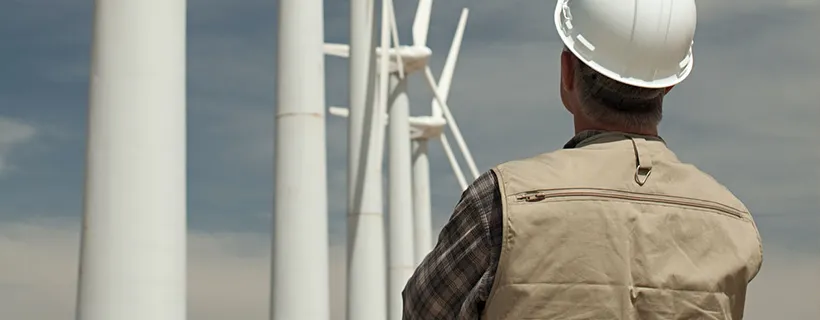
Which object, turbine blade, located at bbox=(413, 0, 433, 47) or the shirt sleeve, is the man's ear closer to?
the shirt sleeve

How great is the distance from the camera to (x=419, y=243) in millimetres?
48094

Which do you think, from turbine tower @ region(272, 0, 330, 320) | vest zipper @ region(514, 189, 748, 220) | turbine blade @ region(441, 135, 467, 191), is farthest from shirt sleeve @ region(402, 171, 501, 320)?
turbine blade @ region(441, 135, 467, 191)

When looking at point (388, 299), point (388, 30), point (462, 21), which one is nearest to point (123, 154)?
point (388, 30)

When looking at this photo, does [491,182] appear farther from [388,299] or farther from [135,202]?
[388,299]

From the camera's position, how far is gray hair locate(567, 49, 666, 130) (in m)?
4.25

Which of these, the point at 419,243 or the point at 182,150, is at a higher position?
the point at 182,150

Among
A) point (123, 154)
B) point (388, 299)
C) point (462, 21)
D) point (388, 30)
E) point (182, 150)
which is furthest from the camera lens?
point (462, 21)

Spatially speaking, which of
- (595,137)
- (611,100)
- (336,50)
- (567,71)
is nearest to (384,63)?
(336,50)

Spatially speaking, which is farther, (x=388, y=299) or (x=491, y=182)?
(x=388, y=299)

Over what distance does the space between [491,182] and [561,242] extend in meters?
0.33

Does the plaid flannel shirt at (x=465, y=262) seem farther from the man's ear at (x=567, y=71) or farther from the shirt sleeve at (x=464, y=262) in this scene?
the man's ear at (x=567, y=71)

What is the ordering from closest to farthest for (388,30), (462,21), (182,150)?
(182,150) → (388,30) → (462,21)

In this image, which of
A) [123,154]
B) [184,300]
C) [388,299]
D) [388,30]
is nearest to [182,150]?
[123,154]

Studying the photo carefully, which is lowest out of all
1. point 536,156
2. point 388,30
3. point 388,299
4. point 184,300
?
point 388,299
